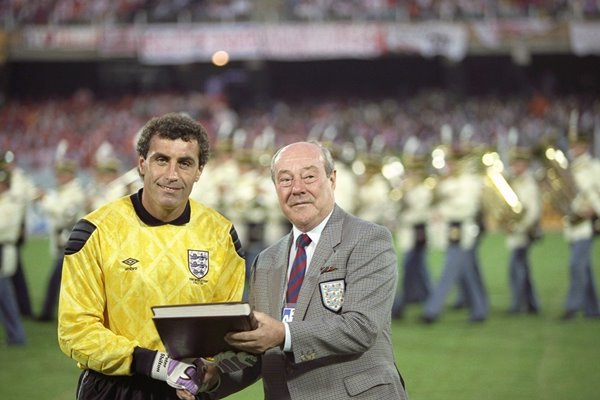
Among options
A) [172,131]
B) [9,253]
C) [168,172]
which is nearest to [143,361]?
[168,172]

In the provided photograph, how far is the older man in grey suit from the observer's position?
11.4ft

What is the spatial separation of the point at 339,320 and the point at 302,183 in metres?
0.53

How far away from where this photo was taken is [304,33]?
31578mm

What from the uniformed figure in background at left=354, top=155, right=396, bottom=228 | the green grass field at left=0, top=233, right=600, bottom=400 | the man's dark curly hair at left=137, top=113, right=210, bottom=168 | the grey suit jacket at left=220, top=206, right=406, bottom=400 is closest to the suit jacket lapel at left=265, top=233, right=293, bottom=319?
the grey suit jacket at left=220, top=206, right=406, bottom=400

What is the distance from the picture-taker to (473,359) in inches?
388

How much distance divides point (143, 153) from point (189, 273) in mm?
490

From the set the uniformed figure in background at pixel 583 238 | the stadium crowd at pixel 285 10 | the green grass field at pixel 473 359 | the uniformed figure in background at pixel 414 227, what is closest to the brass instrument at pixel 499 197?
the uniformed figure in background at pixel 414 227

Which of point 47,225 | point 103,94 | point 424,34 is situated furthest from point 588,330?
point 103,94

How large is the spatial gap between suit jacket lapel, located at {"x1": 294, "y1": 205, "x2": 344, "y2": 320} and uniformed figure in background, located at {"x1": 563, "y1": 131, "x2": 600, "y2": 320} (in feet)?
29.6

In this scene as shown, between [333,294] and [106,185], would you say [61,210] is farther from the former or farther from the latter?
[333,294]

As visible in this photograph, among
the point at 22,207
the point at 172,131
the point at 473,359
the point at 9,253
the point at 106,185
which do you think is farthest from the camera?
the point at 106,185

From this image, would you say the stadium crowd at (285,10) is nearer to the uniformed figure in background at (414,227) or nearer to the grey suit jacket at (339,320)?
the uniformed figure in background at (414,227)

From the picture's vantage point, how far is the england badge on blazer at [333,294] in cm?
354

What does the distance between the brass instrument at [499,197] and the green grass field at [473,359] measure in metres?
1.26
